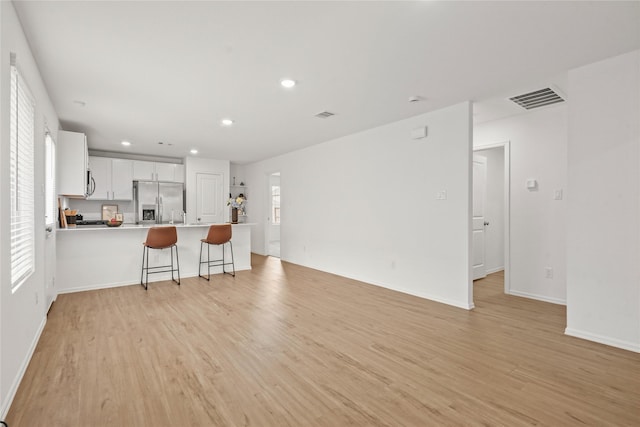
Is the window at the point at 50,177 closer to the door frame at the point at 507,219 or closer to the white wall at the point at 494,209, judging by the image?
the door frame at the point at 507,219

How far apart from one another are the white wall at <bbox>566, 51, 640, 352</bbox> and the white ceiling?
0.28m

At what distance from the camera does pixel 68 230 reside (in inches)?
176

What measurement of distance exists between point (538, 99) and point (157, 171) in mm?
7511

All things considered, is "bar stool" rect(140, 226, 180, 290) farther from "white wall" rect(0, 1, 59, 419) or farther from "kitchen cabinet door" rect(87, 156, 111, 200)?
"kitchen cabinet door" rect(87, 156, 111, 200)

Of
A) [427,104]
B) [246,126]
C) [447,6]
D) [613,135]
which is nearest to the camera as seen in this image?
[447,6]

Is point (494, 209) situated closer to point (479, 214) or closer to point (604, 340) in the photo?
point (479, 214)

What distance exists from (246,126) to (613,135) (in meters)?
4.44

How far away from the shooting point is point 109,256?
4.95m

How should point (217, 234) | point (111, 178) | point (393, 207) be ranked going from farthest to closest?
point (111, 178), point (217, 234), point (393, 207)

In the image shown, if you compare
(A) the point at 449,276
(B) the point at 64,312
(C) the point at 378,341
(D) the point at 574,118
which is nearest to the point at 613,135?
(D) the point at 574,118

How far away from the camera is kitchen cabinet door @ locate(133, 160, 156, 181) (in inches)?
287

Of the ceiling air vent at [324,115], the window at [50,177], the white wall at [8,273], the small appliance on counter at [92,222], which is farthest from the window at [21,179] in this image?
the small appliance on counter at [92,222]

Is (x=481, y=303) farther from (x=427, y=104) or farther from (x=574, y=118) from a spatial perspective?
(x=427, y=104)

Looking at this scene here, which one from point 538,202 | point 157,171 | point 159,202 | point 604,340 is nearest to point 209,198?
point 159,202
